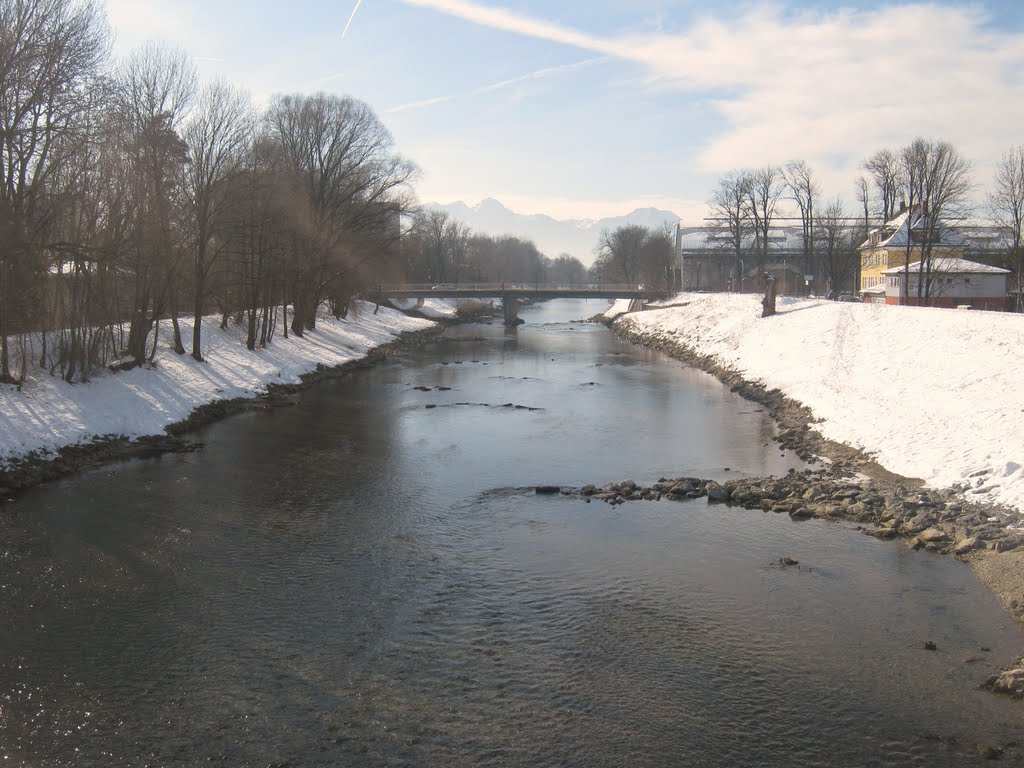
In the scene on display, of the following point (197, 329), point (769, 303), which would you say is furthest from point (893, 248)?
point (197, 329)

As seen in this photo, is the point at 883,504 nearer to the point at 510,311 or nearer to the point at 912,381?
the point at 912,381

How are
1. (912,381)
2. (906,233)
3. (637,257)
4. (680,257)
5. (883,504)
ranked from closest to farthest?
(883,504) < (912,381) < (906,233) < (680,257) < (637,257)

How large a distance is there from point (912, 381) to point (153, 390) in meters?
25.8

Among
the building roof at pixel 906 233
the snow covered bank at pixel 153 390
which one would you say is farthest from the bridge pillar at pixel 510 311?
the snow covered bank at pixel 153 390

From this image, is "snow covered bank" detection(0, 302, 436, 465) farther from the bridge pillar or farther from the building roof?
the building roof

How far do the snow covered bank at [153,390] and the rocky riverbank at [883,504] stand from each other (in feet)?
46.1

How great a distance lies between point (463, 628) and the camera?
11.9m

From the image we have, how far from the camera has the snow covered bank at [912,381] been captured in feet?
60.8

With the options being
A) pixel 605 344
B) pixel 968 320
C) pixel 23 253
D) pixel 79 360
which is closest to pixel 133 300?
pixel 79 360

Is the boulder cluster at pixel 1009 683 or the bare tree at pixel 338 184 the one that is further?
the bare tree at pixel 338 184

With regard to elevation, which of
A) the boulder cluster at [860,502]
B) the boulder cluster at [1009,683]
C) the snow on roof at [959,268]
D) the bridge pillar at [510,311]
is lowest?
the boulder cluster at [1009,683]

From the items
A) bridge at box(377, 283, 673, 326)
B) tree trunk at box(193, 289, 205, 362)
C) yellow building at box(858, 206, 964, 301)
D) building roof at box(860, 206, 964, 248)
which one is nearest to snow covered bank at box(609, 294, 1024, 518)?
building roof at box(860, 206, 964, 248)

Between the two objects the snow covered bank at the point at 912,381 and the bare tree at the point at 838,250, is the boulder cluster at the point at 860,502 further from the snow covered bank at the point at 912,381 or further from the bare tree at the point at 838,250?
the bare tree at the point at 838,250

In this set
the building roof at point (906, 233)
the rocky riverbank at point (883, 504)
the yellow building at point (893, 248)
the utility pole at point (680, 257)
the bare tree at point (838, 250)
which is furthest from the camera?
the utility pole at point (680, 257)
